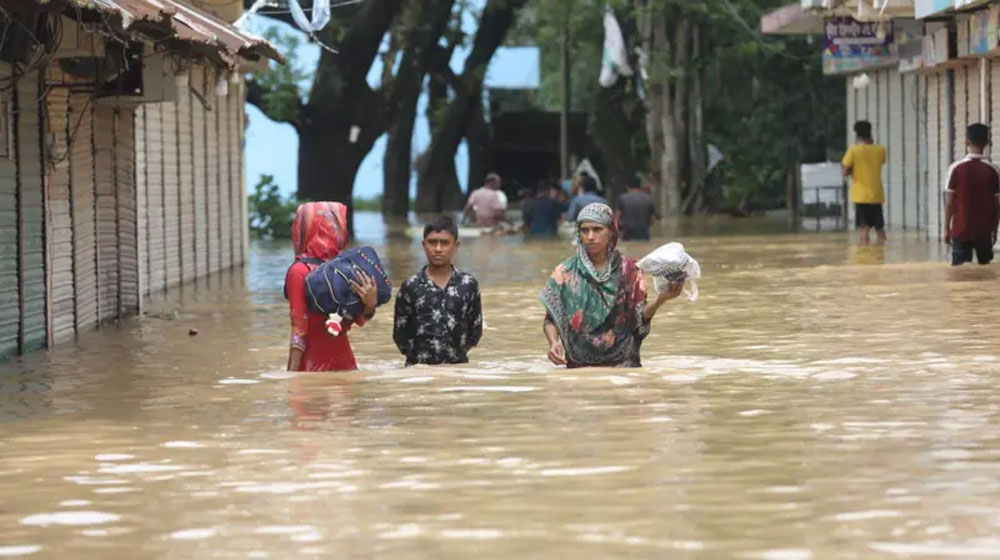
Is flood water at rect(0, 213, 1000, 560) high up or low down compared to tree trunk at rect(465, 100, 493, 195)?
down

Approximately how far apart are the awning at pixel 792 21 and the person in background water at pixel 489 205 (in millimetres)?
6129

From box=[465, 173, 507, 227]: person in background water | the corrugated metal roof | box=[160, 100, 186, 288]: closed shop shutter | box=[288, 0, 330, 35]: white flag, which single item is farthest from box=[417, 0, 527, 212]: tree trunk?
the corrugated metal roof

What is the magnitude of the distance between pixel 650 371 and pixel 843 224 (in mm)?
29651

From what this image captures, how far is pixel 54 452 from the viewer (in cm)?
892

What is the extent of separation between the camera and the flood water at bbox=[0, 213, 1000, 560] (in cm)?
673

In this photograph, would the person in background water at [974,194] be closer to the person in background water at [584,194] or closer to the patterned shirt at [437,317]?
the person in background water at [584,194]

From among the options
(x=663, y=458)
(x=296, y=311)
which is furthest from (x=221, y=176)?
(x=663, y=458)

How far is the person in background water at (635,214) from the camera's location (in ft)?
106

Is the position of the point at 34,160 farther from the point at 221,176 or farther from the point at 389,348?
the point at 221,176

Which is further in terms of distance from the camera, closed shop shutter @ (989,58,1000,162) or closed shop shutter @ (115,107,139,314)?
closed shop shutter @ (989,58,1000,162)

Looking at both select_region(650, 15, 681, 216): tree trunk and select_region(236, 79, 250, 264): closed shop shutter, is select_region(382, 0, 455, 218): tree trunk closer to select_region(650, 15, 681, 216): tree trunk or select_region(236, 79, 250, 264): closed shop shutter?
select_region(650, 15, 681, 216): tree trunk

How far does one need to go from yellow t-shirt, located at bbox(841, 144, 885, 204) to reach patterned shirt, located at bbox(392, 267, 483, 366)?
745 inches

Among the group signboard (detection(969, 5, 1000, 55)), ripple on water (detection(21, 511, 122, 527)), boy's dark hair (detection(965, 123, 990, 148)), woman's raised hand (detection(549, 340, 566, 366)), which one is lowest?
ripple on water (detection(21, 511, 122, 527))

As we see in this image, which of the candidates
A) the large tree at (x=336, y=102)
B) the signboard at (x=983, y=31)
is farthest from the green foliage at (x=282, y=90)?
the signboard at (x=983, y=31)
